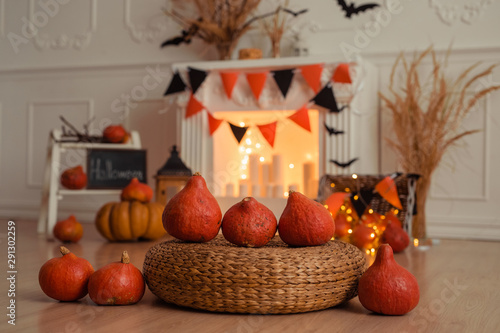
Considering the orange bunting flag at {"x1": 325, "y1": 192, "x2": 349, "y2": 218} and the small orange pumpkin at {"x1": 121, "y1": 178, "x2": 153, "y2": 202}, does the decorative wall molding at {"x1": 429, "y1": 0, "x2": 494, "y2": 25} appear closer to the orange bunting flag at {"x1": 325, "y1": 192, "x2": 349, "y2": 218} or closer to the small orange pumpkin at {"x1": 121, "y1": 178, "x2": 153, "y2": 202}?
the orange bunting flag at {"x1": 325, "y1": 192, "x2": 349, "y2": 218}

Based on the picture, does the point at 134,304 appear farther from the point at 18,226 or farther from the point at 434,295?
the point at 18,226

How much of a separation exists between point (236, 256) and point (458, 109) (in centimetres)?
229

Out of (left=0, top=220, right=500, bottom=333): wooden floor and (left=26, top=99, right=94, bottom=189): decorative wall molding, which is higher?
(left=26, top=99, right=94, bottom=189): decorative wall molding

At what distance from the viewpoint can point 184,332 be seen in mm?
1379

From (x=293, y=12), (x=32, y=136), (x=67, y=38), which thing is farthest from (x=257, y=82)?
(x=32, y=136)

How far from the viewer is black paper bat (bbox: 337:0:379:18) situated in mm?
3760

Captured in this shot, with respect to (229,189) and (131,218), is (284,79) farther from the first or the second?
(131,218)

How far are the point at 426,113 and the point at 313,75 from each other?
70 cm

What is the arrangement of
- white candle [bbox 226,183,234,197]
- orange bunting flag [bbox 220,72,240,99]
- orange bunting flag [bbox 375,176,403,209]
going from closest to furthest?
orange bunting flag [bbox 375,176,403,209]
orange bunting flag [bbox 220,72,240,99]
white candle [bbox 226,183,234,197]

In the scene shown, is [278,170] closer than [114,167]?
No

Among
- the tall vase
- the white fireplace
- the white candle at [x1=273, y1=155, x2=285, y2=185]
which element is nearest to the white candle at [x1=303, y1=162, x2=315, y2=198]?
the white fireplace

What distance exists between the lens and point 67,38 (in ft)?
15.0

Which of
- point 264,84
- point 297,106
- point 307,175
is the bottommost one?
point 307,175

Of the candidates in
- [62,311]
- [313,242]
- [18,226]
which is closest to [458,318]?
[313,242]
